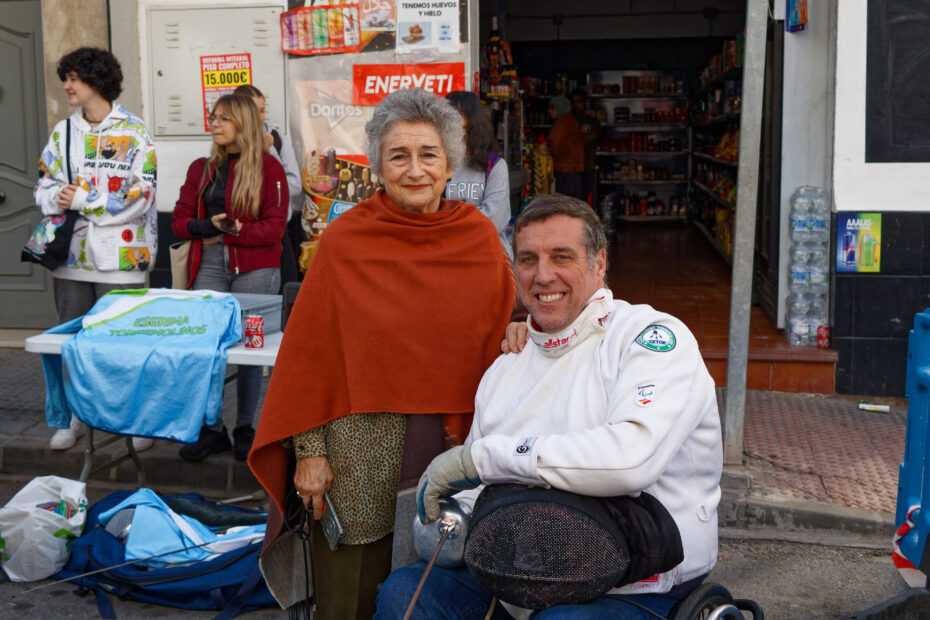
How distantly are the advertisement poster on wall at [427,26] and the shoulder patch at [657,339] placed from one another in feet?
16.0

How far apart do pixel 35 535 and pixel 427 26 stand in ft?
13.7

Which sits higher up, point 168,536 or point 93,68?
point 93,68

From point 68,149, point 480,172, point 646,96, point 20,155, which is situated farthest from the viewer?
point 646,96

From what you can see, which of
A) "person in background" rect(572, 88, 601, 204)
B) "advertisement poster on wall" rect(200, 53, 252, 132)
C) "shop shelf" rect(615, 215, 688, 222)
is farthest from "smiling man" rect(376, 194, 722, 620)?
"shop shelf" rect(615, 215, 688, 222)

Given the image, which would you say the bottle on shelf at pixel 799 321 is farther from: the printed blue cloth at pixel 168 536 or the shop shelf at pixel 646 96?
the shop shelf at pixel 646 96

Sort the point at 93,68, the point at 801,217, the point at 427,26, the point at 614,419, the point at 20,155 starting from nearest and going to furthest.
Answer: the point at 614,419 → the point at 93,68 → the point at 801,217 → the point at 427,26 → the point at 20,155

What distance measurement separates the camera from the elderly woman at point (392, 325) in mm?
2787

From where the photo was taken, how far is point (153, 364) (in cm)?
448

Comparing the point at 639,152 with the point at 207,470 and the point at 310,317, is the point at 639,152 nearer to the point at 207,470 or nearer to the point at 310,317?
the point at 207,470

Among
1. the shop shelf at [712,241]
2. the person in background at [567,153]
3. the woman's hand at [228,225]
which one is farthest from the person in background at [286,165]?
the person in background at [567,153]

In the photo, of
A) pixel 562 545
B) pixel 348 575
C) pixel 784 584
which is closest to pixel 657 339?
pixel 562 545

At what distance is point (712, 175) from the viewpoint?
13.7 metres

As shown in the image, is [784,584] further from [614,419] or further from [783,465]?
[614,419]

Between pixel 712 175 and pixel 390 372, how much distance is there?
38.1ft
